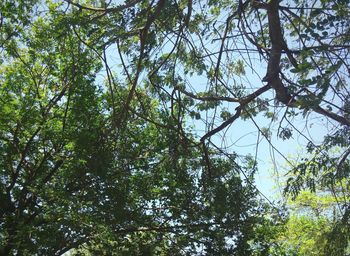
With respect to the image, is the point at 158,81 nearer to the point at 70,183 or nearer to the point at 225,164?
the point at 225,164

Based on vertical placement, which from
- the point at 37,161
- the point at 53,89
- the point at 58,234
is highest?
the point at 53,89

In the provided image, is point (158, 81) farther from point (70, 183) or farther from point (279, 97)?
point (70, 183)

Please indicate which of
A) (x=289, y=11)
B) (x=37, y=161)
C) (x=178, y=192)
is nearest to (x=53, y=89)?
(x=37, y=161)

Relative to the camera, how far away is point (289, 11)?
4781mm

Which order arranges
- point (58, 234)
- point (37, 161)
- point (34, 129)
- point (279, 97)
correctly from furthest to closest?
point (37, 161), point (34, 129), point (58, 234), point (279, 97)

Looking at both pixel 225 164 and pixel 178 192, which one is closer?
pixel 225 164

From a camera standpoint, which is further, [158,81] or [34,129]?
[34,129]

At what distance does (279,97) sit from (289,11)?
1.03m

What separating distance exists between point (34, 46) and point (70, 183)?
313cm

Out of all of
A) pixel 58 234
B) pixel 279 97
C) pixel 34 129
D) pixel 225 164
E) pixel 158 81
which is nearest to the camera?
pixel 279 97

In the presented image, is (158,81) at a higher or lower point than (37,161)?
lower

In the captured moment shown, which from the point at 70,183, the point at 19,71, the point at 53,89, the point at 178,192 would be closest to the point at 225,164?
the point at 178,192

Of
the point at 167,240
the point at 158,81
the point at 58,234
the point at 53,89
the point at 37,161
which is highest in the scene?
the point at 53,89

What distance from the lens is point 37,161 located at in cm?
933
